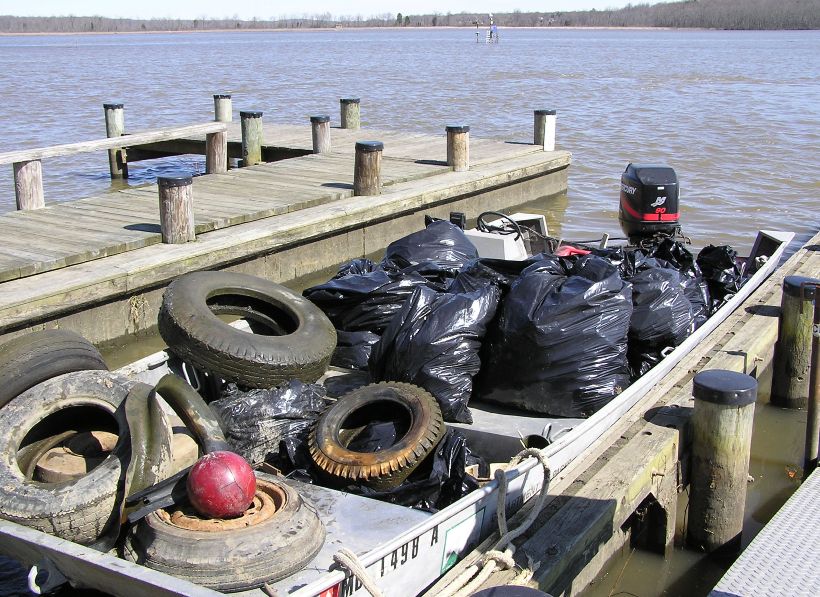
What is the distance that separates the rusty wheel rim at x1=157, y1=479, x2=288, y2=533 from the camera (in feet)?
11.9

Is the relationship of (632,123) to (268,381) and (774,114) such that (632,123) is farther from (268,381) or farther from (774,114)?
(268,381)

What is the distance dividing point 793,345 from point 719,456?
2.34 meters

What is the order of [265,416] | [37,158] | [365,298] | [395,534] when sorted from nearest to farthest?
[395,534], [265,416], [365,298], [37,158]

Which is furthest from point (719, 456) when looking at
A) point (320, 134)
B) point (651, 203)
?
point (320, 134)

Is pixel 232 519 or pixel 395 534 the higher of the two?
pixel 232 519

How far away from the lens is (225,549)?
11.6ft

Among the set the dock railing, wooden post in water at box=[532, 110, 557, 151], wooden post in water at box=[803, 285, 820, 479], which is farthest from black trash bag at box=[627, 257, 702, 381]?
wooden post in water at box=[532, 110, 557, 151]

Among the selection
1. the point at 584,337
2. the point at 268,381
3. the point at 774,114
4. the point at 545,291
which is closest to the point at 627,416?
the point at 584,337

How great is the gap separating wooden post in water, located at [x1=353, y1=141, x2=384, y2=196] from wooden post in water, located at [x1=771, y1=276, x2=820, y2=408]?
503cm

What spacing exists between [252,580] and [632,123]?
21207 millimetres

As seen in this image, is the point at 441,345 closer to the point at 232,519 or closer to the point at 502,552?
the point at 502,552

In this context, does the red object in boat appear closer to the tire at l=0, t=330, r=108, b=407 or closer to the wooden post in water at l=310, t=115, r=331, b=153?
the tire at l=0, t=330, r=108, b=407

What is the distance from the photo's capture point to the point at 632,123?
2322 centimetres

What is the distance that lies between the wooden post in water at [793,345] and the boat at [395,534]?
1.77 m
